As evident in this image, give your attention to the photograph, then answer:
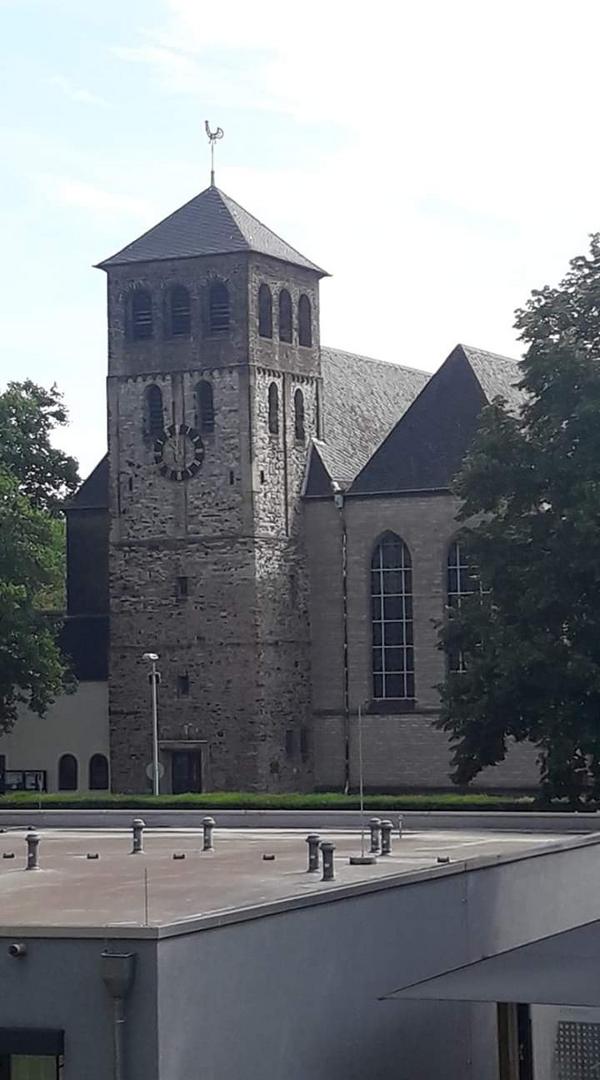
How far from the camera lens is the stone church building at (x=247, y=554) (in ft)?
206

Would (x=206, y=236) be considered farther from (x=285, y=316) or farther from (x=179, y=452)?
(x=179, y=452)

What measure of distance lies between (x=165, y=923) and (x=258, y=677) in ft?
147

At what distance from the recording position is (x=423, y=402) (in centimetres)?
6556

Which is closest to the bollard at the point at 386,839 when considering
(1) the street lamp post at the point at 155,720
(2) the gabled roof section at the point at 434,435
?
(1) the street lamp post at the point at 155,720

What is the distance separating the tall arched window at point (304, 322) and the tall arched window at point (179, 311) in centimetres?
412

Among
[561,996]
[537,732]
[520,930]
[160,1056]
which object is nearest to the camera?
[160,1056]

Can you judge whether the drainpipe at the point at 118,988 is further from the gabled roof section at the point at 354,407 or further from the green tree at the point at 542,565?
the gabled roof section at the point at 354,407

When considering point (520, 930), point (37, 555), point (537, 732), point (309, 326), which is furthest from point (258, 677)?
point (520, 930)

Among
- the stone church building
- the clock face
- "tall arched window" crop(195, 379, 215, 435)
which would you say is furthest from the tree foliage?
"tall arched window" crop(195, 379, 215, 435)

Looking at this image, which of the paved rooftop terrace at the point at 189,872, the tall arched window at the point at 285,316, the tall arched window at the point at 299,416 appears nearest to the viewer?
the paved rooftop terrace at the point at 189,872

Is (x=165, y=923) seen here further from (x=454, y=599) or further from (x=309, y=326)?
(x=309, y=326)

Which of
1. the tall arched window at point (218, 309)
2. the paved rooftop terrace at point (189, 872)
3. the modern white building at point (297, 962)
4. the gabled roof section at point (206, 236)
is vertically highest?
the gabled roof section at point (206, 236)

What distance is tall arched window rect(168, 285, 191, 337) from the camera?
64125mm

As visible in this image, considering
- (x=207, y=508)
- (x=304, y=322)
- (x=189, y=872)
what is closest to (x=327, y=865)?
(x=189, y=872)
